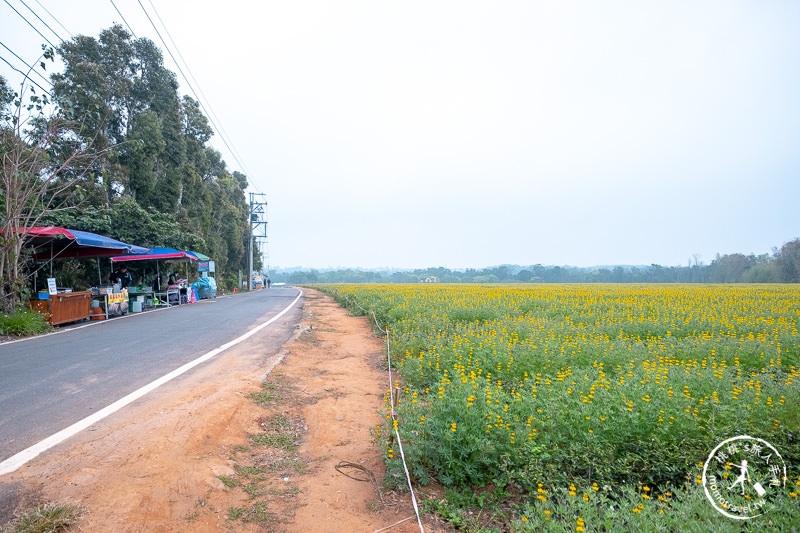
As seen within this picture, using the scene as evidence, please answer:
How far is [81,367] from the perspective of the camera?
6.07m

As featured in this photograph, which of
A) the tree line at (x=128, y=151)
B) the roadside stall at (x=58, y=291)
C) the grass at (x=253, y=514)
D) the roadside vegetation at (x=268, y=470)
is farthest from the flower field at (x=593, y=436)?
the tree line at (x=128, y=151)

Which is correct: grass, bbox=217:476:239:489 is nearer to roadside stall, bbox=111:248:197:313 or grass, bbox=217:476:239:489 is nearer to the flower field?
the flower field

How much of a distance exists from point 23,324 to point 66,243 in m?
5.00

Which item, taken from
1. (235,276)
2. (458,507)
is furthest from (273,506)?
(235,276)

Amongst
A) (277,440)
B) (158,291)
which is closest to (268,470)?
(277,440)

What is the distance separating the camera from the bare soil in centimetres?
273

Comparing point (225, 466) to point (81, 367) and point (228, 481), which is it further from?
point (81, 367)

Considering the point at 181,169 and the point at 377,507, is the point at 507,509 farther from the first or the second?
the point at 181,169

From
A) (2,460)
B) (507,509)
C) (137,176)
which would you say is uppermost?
(137,176)

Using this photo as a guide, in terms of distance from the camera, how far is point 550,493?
9.72 feet

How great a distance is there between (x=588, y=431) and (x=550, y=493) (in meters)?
0.84

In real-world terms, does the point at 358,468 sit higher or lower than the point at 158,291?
lower

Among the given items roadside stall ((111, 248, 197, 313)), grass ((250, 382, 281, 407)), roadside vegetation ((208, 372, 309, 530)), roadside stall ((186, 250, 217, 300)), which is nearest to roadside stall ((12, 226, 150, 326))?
roadside stall ((111, 248, 197, 313))

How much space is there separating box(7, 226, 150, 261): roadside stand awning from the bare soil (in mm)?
9537
